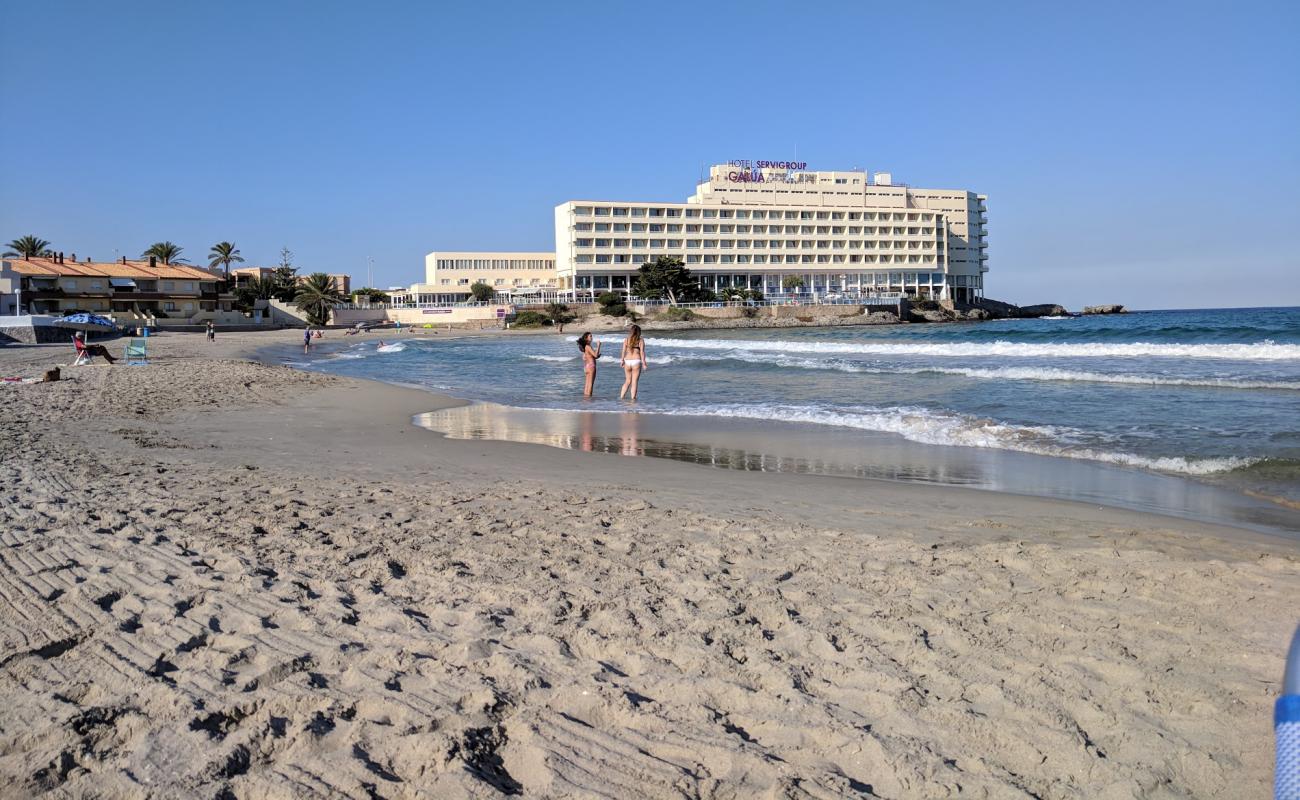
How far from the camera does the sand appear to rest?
2918 mm

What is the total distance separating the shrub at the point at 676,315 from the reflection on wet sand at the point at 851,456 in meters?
85.7

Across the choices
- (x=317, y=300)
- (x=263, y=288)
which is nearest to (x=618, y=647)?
(x=317, y=300)

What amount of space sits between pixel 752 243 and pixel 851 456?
120 metres

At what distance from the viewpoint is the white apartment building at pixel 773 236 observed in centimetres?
12344

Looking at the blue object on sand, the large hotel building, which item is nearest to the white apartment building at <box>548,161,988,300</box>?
the large hotel building

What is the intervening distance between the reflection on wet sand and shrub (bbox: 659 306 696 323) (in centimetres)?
8568

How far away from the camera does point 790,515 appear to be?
712cm

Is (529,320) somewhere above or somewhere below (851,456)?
above

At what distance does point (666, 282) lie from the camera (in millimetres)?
112125

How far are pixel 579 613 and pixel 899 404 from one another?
1394 cm

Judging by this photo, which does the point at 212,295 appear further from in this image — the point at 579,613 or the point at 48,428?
the point at 579,613

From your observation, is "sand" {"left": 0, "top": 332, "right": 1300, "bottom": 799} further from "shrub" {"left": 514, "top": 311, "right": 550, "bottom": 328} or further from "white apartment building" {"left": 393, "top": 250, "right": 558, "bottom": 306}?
"white apartment building" {"left": 393, "top": 250, "right": 558, "bottom": 306}

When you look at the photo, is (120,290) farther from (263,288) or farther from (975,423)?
(975,423)

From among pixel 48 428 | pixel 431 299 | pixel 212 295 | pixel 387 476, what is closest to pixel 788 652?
pixel 387 476
